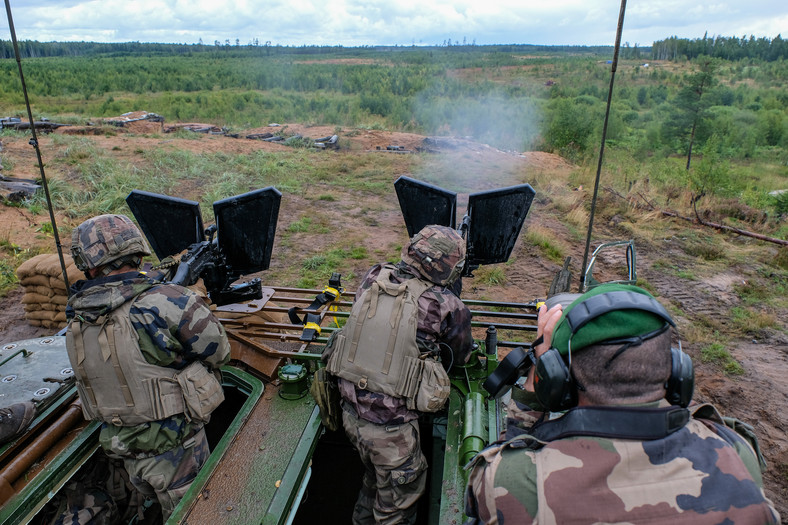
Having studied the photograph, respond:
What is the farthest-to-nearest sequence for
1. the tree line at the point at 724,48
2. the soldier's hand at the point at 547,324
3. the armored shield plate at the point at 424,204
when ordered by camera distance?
1. the tree line at the point at 724,48
2. the armored shield plate at the point at 424,204
3. the soldier's hand at the point at 547,324

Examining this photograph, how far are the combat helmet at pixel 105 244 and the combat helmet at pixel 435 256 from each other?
141cm

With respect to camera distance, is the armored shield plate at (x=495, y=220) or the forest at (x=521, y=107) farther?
the forest at (x=521, y=107)

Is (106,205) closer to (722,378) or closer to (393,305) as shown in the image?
(393,305)

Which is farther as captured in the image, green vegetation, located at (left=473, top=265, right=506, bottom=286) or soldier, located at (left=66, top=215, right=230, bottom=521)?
green vegetation, located at (left=473, top=265, right=506, bottom=286)

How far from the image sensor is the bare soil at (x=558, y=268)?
5.22 m

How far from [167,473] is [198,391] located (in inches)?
17.3

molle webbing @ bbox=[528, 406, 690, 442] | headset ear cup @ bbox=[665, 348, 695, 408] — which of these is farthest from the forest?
molle webbing @ bbox=[528, 406, 690, 442]

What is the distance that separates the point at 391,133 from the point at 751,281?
16.1 meters

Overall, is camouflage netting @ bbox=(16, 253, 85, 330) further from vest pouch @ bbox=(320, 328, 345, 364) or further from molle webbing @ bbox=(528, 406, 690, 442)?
molle webbing @ bbox=(528, 406, 690, 442)

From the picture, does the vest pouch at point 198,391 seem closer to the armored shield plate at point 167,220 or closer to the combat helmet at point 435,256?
the combat helmet at point 435,256

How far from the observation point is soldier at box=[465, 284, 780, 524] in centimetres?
125

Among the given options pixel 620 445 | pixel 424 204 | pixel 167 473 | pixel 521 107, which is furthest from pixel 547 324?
pixel 521 107

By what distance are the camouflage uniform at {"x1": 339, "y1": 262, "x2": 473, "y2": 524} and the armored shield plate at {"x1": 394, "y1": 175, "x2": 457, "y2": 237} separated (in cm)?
105

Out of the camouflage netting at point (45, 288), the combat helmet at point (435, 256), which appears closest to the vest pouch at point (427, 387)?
the combat helmet at point (435, 256)
